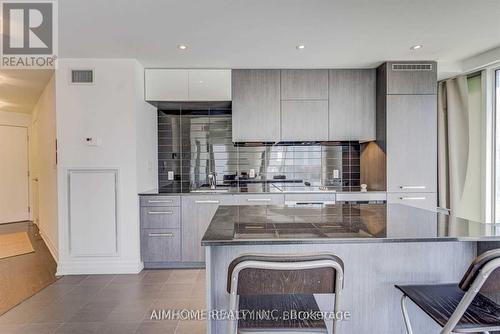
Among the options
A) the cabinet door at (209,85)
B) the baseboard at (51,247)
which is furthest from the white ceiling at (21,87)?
the baseboard at (51,247)

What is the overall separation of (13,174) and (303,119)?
6424mm

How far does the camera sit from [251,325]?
4.17ft

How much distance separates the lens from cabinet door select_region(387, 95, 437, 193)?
3506 mm

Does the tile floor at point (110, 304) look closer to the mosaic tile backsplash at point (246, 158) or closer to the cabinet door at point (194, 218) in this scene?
the cabinet door at point (194, 218)

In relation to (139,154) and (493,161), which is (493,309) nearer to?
(493,161)

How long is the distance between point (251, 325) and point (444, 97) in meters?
4.22

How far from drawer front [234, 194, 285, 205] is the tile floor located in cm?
96

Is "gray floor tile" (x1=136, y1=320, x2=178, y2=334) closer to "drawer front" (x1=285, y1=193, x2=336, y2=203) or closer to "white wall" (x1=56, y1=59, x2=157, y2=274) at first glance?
"white wall" (x1=56, y1=59, x2=157, y2=274)

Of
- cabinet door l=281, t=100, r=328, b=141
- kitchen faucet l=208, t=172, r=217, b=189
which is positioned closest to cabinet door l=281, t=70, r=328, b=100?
cabinet door l=281, t=100, r=328, b=141

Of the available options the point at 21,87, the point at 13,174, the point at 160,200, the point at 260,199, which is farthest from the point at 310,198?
the point at 13,174

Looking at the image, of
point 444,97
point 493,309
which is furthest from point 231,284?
point 444,97

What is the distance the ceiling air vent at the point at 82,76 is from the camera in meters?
3.32

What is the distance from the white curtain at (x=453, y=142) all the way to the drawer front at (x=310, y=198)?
5.67ft

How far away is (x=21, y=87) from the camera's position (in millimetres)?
4344
